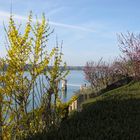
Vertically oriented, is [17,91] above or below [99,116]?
above

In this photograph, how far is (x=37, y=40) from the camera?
998 centimetres

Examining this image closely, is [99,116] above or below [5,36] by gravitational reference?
below

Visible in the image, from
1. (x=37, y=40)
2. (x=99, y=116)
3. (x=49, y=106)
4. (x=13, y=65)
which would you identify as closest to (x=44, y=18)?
(x=37, y=40)

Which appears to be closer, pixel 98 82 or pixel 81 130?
pixel 81 130

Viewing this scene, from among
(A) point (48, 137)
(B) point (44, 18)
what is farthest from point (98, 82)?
(A) point (48, 137)

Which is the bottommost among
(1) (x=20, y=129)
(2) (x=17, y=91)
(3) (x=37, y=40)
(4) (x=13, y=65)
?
(1) (x=20, y=129)

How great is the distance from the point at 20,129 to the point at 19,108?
1.74 feet

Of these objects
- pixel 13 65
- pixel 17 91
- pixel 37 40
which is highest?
pixel 37 40

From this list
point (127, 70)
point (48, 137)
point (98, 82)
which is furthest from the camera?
point (98, 82)

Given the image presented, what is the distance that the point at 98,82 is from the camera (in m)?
31.6

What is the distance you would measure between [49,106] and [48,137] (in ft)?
6.81

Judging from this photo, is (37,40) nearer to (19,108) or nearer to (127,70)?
(19,108)

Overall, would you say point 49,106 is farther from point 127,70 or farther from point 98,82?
point 98,82

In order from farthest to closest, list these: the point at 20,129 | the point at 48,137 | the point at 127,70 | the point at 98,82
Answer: the point at 98,82 < the point at 127,70 < the point at 20,129 < the point at 48,137
